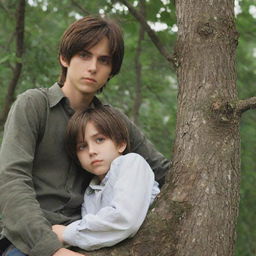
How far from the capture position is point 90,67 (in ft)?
9.49

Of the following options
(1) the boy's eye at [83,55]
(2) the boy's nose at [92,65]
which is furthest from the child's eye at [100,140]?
(1) the boy's eye at [83,55]

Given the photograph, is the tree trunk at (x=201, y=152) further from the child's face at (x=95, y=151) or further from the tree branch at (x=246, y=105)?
the child's face at (x=95, y=151)

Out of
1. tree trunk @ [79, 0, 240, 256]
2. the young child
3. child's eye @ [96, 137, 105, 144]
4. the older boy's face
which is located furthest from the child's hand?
the older boy's face

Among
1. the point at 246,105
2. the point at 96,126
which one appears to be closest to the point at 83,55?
the point at 96,126

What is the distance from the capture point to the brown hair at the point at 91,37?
9.70ft

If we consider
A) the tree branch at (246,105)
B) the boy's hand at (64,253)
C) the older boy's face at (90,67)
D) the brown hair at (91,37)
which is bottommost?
the boy's hand at (64,253)

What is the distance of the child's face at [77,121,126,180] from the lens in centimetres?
277

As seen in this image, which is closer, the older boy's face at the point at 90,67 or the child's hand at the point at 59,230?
the child's hand at the point at 59,230

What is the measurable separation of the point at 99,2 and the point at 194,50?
2704 millimetres

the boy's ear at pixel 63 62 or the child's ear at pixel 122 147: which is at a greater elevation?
the boy's ear at pixel 63 62

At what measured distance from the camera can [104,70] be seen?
9.81 feet

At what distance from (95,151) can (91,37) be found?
2.31 ft

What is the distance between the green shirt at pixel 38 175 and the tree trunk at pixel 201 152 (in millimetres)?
364

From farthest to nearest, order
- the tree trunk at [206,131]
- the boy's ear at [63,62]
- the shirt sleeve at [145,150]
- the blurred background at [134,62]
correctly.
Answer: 1. the blurred background at [134,62]
2. the shirt sleeve at [145,150]
3. the boy's ear at [63,62]
4. the tree trunk at [206,131]
